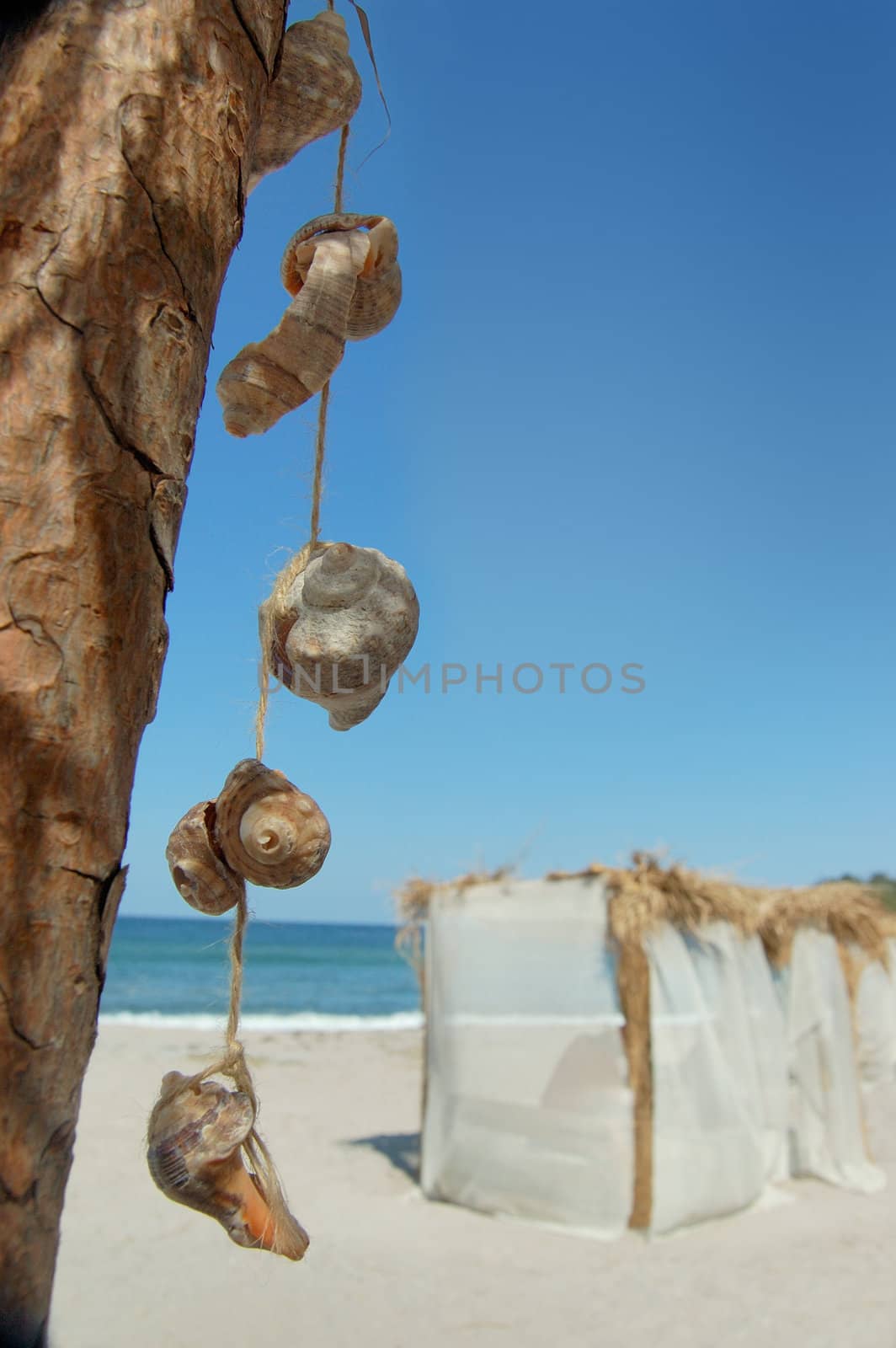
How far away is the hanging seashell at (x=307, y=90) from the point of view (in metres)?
1.29

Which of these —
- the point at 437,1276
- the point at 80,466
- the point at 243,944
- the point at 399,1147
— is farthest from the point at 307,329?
the point at 399,1147

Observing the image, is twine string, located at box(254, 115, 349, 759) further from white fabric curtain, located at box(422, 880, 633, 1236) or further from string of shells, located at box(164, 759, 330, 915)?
white fabric curtain, located at box(422, 880, 633, 1236)

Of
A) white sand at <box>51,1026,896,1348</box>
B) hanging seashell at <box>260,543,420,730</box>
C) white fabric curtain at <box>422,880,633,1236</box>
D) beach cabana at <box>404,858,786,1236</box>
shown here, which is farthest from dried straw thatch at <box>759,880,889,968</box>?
hanging seashell at <box>260,543,420,730</box>

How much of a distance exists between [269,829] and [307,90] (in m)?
0.97

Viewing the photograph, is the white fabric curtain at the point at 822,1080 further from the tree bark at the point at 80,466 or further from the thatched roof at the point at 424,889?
the tree bark at the point at 80,466

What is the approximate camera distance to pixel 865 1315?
4965 millimetres

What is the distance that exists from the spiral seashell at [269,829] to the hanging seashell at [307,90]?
789 mm

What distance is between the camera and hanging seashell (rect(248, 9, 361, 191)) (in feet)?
4.25

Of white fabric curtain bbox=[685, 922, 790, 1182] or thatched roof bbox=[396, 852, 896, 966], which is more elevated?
thatched roof bbox=[396, 852, 896, 966]

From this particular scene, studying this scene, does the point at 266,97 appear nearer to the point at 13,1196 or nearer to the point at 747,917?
the point at 13,1196

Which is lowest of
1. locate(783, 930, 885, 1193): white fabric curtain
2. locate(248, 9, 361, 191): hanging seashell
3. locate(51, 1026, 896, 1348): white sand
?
locate(51, 1026, 896, 1348): white sand

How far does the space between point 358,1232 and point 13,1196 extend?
19.8ft

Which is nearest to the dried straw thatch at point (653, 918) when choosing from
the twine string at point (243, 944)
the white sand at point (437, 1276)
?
the white sand at point (437, 1276)

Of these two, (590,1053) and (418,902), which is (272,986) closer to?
(418,902)
